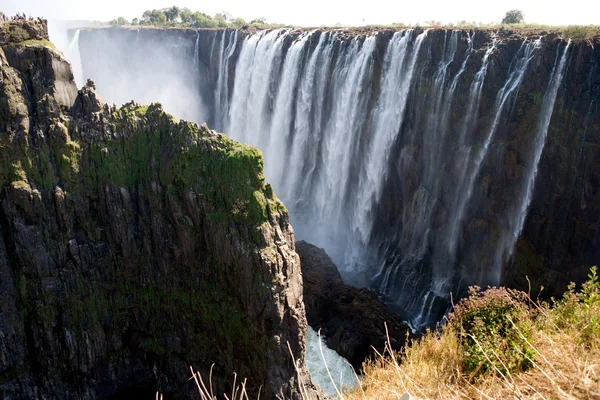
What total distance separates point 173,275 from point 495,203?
49.8 feet

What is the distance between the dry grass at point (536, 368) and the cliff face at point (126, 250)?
8990 mm

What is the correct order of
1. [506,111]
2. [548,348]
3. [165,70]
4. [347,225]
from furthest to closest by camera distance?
[165,70]
[347,225]
[506,111]
[548,348]

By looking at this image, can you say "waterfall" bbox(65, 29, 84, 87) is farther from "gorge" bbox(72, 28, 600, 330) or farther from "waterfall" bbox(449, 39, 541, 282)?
"waterfall" bbox(449, 39, 541, 282)

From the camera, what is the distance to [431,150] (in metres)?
24.9

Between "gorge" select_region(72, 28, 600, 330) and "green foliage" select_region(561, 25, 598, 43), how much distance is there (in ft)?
1.37

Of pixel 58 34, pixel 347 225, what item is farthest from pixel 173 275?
pixel 58 34

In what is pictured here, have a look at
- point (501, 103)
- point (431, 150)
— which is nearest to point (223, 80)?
point (431, 150)

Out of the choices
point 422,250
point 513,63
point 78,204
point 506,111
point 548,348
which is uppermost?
point 513,63

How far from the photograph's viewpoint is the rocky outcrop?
2078 centimetres

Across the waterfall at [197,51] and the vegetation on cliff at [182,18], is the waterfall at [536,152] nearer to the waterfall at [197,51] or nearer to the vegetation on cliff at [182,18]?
the waterfall at [197,51]

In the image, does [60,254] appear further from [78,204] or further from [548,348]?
[548,348]

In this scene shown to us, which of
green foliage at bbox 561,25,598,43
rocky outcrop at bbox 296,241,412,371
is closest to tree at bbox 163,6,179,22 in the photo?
rocky outcrop at bbox 296,241,412,371

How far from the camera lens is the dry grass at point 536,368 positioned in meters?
4.26

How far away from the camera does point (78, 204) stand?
57.2ft
